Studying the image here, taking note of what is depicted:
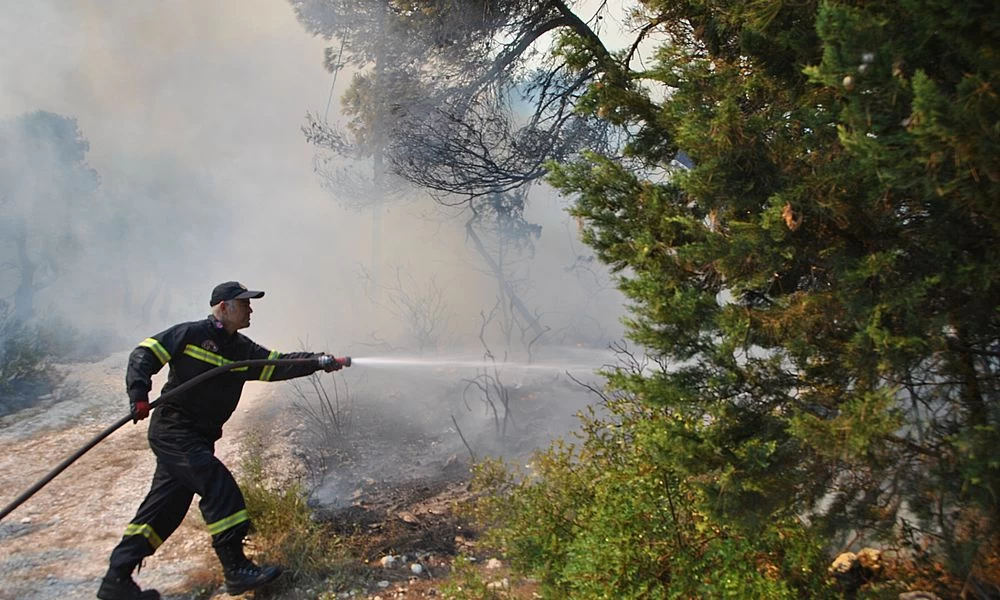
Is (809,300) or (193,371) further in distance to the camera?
(193,371)

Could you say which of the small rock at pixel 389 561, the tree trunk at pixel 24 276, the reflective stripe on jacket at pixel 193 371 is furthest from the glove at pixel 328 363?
the tree trunk at pixel 24 276

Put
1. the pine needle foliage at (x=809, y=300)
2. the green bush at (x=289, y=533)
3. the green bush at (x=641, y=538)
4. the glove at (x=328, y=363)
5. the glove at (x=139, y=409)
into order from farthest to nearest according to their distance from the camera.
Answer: the glove at (x=328, y=363)
the green bush at (x=289, y=533)
the glove at (x=139, y=409)
the green bush at (x=641, y=538)
the pine needle foliage at (x=809, y=300)

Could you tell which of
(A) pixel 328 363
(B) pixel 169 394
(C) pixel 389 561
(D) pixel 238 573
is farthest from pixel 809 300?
(B) pixel 169 394

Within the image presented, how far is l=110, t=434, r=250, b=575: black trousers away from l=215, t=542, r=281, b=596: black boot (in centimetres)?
5

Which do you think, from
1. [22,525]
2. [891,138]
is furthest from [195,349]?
[891,138]

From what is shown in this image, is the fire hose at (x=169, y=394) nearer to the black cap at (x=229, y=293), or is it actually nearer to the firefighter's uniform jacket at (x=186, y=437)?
the firefighter's uniform jacket at (x=186, y=437)

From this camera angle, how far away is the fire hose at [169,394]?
371 centimetres

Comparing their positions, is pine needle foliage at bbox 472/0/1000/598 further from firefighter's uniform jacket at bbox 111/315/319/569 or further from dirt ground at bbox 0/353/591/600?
firefighter's uniform jacket at bbox 111/315/319/569

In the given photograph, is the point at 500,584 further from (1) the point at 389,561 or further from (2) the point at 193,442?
(2) the point at 193,442

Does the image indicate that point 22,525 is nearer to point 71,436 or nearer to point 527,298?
point 71,436

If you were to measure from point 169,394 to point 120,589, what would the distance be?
3.48 ft

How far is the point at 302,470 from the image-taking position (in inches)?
242

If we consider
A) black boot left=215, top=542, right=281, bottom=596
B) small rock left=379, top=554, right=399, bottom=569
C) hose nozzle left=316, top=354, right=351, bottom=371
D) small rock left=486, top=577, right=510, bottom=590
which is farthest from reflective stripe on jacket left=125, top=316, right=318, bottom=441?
small rock left=486, top=577, right=510, bottom=590

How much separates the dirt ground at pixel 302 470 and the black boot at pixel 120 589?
0.23 meters
